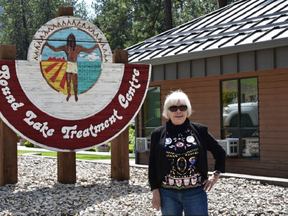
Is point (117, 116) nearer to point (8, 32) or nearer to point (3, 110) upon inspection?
point (3, 110)

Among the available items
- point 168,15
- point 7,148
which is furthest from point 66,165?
point 168,15

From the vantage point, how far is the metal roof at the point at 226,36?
8930 mm

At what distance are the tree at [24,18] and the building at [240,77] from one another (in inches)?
1597

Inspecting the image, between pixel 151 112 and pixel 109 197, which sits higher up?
pixel 151 112

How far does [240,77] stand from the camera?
1043cm

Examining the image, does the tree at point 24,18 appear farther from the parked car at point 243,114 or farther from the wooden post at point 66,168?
the wooden post at point 66,168

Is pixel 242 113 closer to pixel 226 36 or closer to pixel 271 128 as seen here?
pixel 271 128

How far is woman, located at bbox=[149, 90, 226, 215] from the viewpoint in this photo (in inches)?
141

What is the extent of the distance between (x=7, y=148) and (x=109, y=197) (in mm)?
2240

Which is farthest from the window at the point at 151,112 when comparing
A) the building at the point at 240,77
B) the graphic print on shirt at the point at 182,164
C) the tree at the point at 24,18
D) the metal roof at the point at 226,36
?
the tree at the point at 24,18

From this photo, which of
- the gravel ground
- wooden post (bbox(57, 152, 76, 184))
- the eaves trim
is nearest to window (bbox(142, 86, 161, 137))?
the eaves trim

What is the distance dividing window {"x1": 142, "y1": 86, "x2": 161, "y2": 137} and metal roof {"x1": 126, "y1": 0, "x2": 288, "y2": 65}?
1301mm

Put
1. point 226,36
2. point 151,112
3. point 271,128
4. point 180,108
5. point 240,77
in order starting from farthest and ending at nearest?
point 151,112 < point 240,77 < point 226,36 < point 271,128 < point 180,108

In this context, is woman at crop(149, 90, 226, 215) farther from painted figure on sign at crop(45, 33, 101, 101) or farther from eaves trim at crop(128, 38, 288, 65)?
eaves trim at crop(128, 38, 288, 65)
